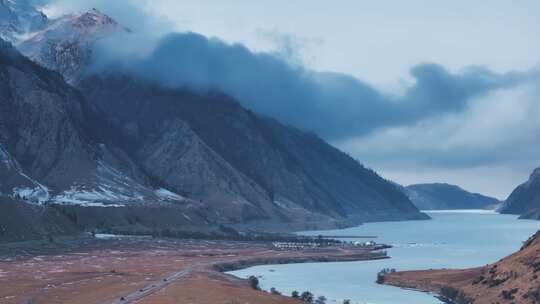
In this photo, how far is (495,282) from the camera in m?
160

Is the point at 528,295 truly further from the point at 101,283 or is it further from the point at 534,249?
the point at 101,283

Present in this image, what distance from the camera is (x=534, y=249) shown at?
166125 mm

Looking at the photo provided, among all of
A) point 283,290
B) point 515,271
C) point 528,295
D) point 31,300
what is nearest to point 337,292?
point 283,290

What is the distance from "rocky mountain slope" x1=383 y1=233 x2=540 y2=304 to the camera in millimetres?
145250

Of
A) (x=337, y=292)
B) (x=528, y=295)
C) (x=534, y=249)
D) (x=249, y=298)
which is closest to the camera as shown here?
(x=528, y=295)

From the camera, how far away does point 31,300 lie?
147 meters

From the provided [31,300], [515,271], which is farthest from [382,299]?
[31,300]

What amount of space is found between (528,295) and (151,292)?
63.2 meters

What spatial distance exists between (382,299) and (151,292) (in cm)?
4443

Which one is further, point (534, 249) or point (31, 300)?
point (534, 249)

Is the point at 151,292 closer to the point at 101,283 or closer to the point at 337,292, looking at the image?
the point at 101,283

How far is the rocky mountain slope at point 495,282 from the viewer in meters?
145

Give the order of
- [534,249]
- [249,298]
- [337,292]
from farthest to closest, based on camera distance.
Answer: [337,292] → [534,249] → [249,298]

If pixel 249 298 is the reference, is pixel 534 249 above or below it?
above
